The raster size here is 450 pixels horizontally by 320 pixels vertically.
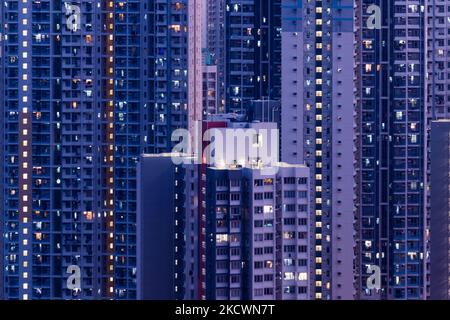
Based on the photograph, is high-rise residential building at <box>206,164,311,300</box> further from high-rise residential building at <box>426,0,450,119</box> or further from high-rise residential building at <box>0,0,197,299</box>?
high-rise residential building at <box>426,0,450,119</box>

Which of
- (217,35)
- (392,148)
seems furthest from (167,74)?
(217,35)

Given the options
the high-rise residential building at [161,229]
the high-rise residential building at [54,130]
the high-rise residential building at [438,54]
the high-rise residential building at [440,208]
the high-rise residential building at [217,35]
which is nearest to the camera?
the high-rise residential building at [161,229]

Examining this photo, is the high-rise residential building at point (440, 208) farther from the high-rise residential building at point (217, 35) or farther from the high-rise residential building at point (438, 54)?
the high-rise residential building at point (217, 35)

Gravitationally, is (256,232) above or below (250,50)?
below

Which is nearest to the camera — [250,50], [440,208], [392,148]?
[440,208]

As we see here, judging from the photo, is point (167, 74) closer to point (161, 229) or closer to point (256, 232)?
point (161, 229)

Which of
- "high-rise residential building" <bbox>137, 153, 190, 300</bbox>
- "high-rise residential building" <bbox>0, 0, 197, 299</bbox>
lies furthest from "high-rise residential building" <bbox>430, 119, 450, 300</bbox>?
"high-rise residential building" <bbox>0, 0, 197, 299</bbox>

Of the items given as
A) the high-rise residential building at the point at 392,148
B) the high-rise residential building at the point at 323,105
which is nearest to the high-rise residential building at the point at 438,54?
the high-rise residential building at the point at 392,148
